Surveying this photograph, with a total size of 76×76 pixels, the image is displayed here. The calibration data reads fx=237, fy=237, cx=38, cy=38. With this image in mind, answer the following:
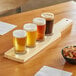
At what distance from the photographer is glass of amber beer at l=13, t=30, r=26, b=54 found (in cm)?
129

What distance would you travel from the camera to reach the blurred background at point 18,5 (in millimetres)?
2146

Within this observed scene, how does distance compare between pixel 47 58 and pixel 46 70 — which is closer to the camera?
pixel 46 70

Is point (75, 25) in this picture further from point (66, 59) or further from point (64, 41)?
point (66, 59)

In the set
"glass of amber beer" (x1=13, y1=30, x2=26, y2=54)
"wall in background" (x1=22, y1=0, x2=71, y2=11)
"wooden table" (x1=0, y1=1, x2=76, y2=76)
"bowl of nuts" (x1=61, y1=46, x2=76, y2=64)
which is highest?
"glass of amber beer" (x1=13, y1=30, x2=26, y2=54)

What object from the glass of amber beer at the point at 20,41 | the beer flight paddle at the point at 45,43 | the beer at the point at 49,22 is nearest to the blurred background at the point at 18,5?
the beer flight paddle at the point at 45,43

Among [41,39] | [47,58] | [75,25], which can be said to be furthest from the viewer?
[75,25]

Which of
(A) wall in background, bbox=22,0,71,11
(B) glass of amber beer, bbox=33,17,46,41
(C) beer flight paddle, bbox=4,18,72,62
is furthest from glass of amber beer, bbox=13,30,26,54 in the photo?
(A) wall in background, bbox=22,0,71,11

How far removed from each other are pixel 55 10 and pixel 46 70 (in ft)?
2.91

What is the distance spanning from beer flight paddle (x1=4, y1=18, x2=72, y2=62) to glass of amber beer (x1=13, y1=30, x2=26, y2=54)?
0.09 feet

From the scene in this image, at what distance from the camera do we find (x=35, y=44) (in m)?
1.42

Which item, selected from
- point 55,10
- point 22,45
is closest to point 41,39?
point 22,45

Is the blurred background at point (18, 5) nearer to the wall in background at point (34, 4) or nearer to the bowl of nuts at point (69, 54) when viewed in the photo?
the wall in background at point (34, 4)

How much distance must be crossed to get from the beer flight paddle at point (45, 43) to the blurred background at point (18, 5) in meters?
0.61

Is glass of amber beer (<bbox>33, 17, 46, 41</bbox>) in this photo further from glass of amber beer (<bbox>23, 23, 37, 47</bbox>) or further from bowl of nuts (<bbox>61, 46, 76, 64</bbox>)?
bowl of nuts (<bbox>61, 46, 76, 64</bbox>)
